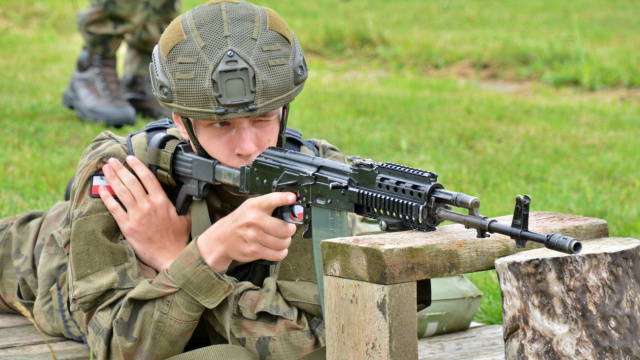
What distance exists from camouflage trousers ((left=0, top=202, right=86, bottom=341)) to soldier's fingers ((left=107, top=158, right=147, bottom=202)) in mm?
303

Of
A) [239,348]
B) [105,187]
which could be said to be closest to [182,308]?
[239,348]

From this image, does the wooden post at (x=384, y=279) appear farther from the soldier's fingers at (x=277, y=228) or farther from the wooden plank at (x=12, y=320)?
the wooden plank at (x=12, y=320)

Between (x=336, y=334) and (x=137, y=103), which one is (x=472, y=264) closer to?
(x=336, y=334)

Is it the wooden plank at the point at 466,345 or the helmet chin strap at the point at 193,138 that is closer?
the helmet chin strap at the point at 193,138

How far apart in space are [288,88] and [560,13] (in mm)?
14764

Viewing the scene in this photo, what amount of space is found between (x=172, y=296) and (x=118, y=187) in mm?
450

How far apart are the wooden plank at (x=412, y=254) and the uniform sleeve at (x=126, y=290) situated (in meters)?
0.52

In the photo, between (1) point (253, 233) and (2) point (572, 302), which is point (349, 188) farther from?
(2) point (572, 302)

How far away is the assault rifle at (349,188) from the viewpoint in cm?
235

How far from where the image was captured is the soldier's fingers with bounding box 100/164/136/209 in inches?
123

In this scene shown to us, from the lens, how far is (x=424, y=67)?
12297 mm

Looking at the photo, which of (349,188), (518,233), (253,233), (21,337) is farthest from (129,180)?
(518,233)

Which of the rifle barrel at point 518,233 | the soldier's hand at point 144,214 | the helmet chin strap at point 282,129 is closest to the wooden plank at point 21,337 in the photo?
the soldier's hand at point 144,214

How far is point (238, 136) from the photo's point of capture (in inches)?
121
